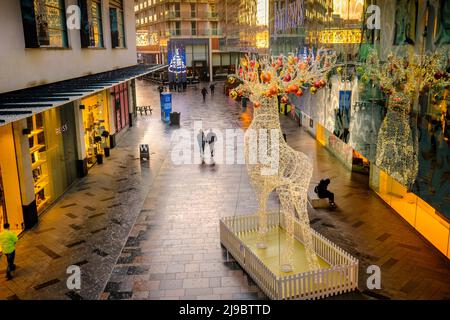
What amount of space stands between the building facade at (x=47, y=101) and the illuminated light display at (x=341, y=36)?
19.6 feet

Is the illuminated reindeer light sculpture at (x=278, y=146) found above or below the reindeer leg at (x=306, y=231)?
above

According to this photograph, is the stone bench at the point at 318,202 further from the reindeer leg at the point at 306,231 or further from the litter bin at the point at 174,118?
the litter bin at the point at 174,118

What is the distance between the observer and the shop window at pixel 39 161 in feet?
Result: 38.7

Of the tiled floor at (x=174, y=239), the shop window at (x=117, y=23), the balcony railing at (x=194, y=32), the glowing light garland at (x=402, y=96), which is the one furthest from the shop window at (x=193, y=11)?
the glowing light garland at (x=402, y=96)

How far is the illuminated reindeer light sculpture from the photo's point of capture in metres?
7.98

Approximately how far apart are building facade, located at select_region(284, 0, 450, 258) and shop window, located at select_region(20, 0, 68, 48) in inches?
291

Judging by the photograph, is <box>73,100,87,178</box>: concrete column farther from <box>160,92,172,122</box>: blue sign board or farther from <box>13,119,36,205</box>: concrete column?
<box>160,92,172,122</box>: blue sign board

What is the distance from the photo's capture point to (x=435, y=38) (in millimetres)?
6910

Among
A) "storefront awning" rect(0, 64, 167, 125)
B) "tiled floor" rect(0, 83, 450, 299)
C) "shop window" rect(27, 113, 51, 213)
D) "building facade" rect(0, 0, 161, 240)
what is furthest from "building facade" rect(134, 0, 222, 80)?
"storefront awning" rect(0, 64, 167, 125)

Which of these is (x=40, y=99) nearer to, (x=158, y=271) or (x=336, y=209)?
(x=158, y=271)

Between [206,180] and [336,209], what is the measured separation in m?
4.68

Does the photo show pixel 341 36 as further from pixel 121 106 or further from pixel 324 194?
pixel 121 106

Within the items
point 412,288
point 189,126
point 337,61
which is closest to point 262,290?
point 412,288

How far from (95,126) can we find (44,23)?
22.1 feet
